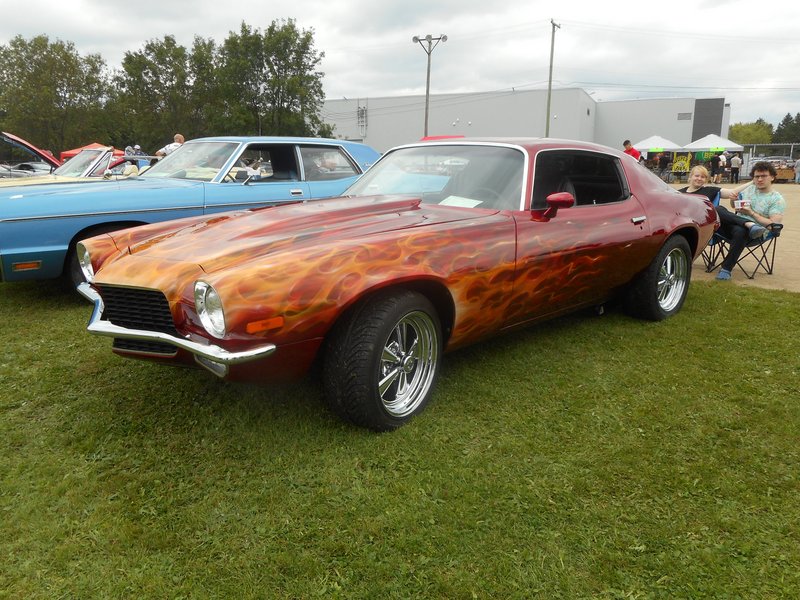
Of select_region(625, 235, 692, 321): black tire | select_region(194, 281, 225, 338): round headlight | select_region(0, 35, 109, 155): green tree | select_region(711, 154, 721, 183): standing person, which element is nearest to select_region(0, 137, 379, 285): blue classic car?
select_region(194, 281, 225, 338): round headlight

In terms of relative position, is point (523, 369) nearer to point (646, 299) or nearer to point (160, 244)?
point (646, 299)

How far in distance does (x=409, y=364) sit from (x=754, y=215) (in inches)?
199

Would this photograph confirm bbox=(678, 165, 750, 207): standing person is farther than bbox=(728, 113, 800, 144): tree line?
No

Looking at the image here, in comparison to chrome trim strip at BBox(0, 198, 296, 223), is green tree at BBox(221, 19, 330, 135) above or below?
above

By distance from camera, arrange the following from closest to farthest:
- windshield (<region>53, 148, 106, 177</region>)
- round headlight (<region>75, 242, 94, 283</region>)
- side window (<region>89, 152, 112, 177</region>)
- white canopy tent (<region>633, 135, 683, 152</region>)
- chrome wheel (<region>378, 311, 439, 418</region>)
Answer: chrome wheel (<region>378, 311, 439, 418</region>), round headlight (<region>75, 242, 94, 283</region>), side window (<region>89, 152, 112, 177</region>), windshield (<region>53, 148, 106, 177</region>), white canopy tent (<region>633, 135, 683, 152</region>)

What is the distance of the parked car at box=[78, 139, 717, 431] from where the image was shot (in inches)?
93.2

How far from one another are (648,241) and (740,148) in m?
28.7

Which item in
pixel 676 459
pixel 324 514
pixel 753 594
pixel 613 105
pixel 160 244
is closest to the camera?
pixel 753 594

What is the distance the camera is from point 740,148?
90.9 feet

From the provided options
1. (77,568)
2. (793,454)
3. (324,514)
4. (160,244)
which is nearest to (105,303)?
(160,244)

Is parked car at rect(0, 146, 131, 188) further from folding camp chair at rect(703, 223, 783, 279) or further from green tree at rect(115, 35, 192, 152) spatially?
green tree at rect(115, 35, 192, 152)

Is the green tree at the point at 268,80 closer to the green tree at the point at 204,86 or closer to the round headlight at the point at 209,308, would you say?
the green tree at the point at 204,86

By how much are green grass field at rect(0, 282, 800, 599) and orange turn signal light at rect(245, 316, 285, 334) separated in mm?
661

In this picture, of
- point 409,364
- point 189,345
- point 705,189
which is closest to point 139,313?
point 189,345
